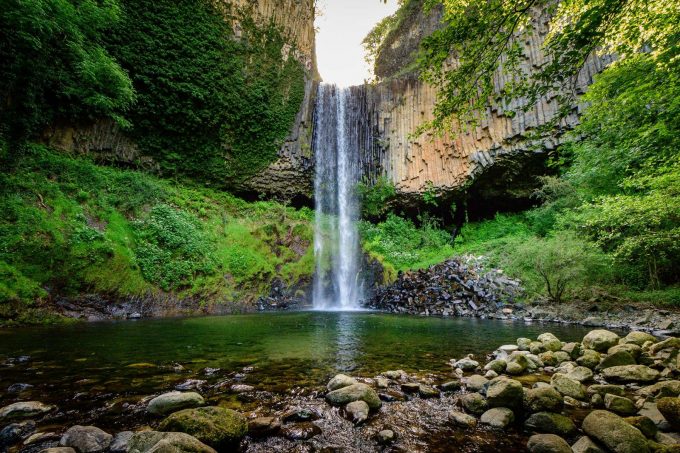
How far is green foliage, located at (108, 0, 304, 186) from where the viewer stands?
14.4 metres

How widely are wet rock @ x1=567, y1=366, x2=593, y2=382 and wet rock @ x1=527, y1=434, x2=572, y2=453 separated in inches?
75.0

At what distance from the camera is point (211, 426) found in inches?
82.6

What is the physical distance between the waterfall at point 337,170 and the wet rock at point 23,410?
1353 cm

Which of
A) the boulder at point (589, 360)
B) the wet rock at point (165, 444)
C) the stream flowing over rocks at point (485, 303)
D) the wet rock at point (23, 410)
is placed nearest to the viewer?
the wet rock at point (165, 444)

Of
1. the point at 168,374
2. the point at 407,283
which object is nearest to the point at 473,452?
the point at 168,374

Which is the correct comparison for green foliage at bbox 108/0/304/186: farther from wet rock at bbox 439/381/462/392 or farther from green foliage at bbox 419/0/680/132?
wet rock at bbox 439/381/462/392

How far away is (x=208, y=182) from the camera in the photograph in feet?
55.3

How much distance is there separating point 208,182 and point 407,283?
1223 cm

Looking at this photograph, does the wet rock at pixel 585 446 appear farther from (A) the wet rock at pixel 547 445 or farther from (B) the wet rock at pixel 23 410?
(B) the wet rock at pixel 23 410

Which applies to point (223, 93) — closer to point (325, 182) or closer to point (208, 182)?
point (208, 182)

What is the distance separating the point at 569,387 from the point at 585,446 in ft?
4.28

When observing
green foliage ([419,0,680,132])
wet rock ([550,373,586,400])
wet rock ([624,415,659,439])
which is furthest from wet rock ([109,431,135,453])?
green foliage ([419,0,680,132])

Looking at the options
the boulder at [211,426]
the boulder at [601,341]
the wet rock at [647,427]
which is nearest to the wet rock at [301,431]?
the boulder at [211,426]

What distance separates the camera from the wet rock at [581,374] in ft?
11.8
